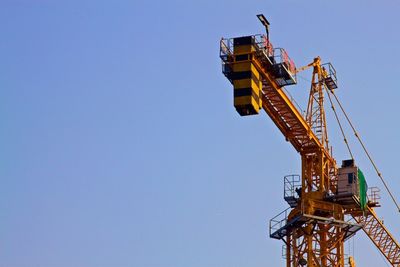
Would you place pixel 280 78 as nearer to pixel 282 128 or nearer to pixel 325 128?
pixel 282 128

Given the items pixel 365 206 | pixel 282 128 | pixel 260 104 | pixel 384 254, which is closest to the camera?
pixel 260 104

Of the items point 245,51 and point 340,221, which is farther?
point 340,221

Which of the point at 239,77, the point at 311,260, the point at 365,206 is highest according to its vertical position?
the point at 239,77

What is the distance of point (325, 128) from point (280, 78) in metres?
12.1

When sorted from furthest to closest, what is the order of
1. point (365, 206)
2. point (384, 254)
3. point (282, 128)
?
point (384, 254)
point (365, 206)
point (282, 128)

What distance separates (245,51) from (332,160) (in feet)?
54.2

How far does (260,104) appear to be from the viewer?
5772 cm

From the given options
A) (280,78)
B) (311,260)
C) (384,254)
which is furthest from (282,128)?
(384,254)

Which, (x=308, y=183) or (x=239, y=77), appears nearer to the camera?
(x=239, y=77)

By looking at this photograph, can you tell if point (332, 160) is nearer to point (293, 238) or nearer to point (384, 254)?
point (293, 238)

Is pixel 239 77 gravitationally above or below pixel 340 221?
above

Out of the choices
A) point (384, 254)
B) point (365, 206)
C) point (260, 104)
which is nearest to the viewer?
point (260, 104)

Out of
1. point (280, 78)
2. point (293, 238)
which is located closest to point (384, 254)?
point (293, 238)

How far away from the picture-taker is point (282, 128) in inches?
2564
